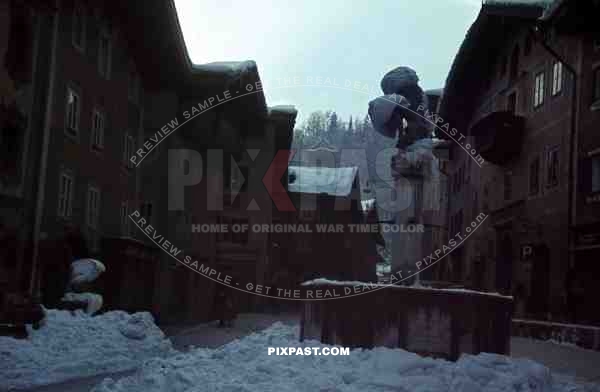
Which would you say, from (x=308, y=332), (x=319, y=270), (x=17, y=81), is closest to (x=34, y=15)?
(x=17, y=81)

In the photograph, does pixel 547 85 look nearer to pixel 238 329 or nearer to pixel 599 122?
pixel 599 122

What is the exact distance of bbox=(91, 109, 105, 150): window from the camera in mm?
20062

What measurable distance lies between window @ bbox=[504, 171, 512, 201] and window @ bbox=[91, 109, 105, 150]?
14509mm

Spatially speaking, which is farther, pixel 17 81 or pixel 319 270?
pixel 319 270

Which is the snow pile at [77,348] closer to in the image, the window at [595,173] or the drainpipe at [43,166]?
the drainpipe at [43,166]

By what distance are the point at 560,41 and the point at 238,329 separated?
45.3 ft

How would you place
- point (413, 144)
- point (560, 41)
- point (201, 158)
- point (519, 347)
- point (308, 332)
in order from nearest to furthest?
1. point (308, 332)
2. point (519, 347)
3. point (413, 144)
4. point (560, 41)
5. point (201, 158)

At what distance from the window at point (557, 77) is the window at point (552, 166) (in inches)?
70.8

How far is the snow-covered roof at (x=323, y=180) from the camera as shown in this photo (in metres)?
44.2

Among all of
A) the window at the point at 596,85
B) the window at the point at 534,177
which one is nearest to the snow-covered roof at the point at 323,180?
the window at the point at 534,177

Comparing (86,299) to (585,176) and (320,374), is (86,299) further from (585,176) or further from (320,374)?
(585,176)

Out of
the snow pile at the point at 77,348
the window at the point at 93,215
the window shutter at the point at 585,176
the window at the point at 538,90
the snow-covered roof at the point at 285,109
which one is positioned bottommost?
the snow pile at the point at 77,348

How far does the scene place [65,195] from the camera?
58.7ft

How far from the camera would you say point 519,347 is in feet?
56.9
